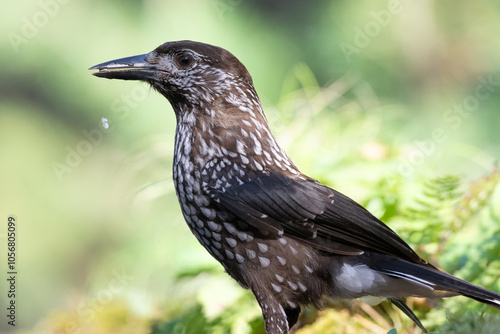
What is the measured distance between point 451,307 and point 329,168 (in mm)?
1092

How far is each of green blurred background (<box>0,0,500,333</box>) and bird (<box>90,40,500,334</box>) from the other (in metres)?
1.30

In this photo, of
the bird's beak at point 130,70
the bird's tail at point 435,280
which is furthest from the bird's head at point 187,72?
the bird's tail at point 435,280

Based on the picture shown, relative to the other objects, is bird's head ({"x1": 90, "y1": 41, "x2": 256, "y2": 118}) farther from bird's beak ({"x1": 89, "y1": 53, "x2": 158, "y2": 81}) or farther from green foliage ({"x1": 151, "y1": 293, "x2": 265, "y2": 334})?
green foliage ({"x1": 151, "y1": 293, "x2": 265, "y2": 334})

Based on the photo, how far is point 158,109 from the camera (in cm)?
587

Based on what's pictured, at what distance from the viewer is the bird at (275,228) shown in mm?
2529

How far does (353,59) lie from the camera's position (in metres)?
6.34

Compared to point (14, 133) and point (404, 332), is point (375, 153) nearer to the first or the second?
point (404, 332)

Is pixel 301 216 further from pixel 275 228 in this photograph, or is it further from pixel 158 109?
pixel 158 109

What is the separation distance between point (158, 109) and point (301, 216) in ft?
11.7

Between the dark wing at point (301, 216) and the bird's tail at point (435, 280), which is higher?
the dark wing at point (301, 216)

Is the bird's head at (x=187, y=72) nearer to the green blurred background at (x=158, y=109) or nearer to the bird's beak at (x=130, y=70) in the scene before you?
the bird's beak at (x=130, y=70)

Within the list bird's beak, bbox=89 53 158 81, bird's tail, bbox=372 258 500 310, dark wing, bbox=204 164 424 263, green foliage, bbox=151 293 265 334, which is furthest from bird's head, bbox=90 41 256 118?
green foliage, bbox=151 293 265 334

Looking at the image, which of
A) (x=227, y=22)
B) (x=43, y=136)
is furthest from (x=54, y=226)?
(x=227, y=22)

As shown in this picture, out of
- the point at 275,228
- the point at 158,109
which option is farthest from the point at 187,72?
the point at 158,109
